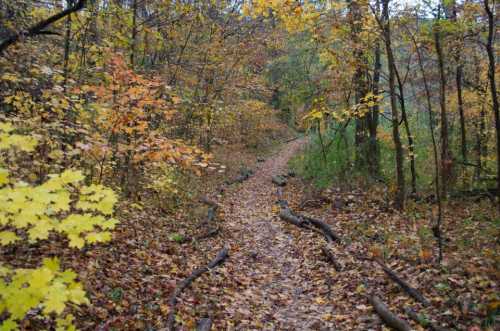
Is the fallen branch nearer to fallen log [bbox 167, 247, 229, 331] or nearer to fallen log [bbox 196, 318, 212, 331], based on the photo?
fallen log [bbox 167, 247, 229, 331]

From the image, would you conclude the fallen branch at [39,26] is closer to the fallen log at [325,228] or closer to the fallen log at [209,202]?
the fallen log at [325,228]

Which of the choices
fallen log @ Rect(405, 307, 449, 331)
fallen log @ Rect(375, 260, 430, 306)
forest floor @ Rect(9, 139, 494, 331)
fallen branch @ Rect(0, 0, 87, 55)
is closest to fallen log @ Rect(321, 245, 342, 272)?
forest floor @ Rect(9, 139, 494, 331)

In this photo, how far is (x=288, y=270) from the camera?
8.70m

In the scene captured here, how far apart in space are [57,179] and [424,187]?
12.1 m

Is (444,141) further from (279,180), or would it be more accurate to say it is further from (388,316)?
(279,180)

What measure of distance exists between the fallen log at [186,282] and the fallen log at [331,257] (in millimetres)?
2306

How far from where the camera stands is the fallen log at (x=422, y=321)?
523 centimetres

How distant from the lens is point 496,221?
878cm

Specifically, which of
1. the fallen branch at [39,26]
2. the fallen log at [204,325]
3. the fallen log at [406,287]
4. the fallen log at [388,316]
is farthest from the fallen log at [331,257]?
the fallen branch at [39,26]

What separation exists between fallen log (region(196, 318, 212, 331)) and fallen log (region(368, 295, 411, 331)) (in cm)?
266

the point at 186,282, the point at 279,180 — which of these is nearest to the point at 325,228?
the point at 186,282

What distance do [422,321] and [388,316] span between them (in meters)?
0.48

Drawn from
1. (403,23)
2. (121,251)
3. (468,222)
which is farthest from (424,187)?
(121,251)

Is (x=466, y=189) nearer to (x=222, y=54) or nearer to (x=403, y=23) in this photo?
(x=403, y=23)
